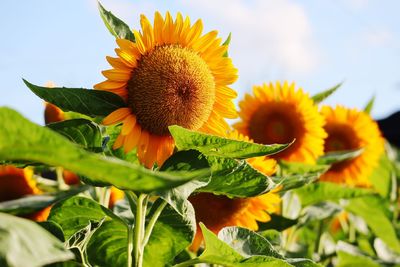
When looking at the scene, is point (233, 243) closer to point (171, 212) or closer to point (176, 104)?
point (171, 212)

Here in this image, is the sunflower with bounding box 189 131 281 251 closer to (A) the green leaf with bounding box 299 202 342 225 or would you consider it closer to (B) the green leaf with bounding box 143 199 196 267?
(B) the green leaf with bounding box 143 199 196 267

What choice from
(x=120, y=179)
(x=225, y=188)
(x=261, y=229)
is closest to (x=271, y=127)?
(x=261, y=229)

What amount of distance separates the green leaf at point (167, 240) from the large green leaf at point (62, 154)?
450mm

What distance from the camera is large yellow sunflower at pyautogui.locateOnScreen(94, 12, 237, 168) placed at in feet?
3.64

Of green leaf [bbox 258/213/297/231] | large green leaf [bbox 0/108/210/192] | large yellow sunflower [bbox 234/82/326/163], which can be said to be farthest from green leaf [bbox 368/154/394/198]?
large green leaf [bbox 0/108/210/192]

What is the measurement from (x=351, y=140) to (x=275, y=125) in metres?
0.45

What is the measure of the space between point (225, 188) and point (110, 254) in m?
0.27

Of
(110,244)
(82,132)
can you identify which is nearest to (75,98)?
(82,132)

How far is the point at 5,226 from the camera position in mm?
614

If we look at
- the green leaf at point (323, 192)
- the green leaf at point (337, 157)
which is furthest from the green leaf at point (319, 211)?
the green leaf at point (337, 157)

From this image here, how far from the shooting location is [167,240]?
1.15 meters

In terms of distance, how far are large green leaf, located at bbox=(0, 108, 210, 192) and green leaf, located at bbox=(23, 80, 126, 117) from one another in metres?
0.31

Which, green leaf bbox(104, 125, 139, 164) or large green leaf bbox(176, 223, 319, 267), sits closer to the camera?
large green leaf bbox(176, 223, 319, 267)

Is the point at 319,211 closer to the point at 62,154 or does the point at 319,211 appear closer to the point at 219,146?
the point at 219,146
